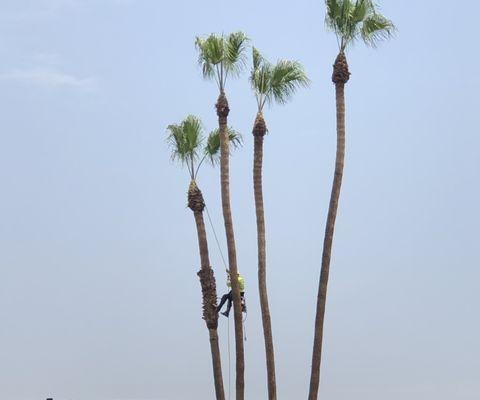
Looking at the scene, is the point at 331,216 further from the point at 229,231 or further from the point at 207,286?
the point at 207,286

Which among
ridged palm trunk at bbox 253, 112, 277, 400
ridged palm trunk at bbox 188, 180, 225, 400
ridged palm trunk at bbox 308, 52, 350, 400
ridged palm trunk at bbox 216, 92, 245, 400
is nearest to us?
ridged palm trunk at bbox 308, 52, 350, 400

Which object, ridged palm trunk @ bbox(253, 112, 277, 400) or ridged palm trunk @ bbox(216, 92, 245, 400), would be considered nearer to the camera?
ridged palm trunk @ bbox(253, 112, 277, 400)

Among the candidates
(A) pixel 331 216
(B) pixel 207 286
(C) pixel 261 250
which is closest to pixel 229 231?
(C) pixel 261 250

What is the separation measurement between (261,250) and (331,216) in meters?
2.31

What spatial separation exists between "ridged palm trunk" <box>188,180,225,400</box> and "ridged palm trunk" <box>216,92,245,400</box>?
3.42 ft

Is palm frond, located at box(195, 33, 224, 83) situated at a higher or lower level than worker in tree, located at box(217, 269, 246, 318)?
higher

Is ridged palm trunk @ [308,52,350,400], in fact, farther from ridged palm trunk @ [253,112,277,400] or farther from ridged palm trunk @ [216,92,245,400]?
ridged palm trunk @ [216,92,245,400]

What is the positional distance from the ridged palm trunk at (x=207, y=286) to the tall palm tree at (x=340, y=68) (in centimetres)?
330

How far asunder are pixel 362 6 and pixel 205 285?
8822mm

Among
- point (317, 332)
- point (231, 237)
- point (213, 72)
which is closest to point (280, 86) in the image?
point (213, 72)

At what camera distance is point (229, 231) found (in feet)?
136

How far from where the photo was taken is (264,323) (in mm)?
40562

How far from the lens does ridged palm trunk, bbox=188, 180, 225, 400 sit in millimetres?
41688

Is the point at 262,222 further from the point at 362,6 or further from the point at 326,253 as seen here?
the point at 362,6
